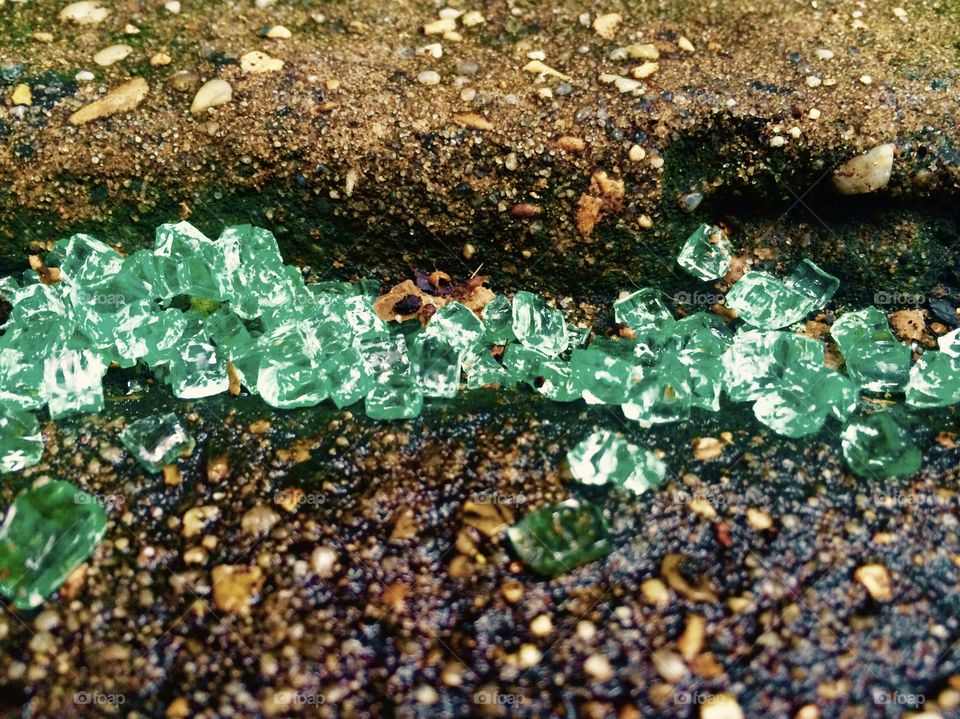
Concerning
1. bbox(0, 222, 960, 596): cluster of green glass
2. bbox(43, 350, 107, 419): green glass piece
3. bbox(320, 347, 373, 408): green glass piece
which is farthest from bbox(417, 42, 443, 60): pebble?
bbox(43, 350, 107, 419): green glass piece

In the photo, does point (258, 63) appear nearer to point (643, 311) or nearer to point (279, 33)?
point (279, 33)

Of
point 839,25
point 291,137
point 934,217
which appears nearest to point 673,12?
point 839,25

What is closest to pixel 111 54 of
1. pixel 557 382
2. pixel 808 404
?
pixel 557 382

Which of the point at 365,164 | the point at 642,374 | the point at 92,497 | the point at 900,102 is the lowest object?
the point at 92,497

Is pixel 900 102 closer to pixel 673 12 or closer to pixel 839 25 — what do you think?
pixel 839 25

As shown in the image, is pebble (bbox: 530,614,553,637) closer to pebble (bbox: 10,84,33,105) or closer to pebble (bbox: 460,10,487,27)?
pebble (bbox: 460,10,487,27)

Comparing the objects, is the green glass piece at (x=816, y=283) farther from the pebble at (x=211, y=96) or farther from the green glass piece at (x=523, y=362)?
the pebble at (x=211, y=96)

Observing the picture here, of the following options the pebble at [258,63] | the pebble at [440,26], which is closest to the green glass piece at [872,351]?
the pebble at [440,26]
